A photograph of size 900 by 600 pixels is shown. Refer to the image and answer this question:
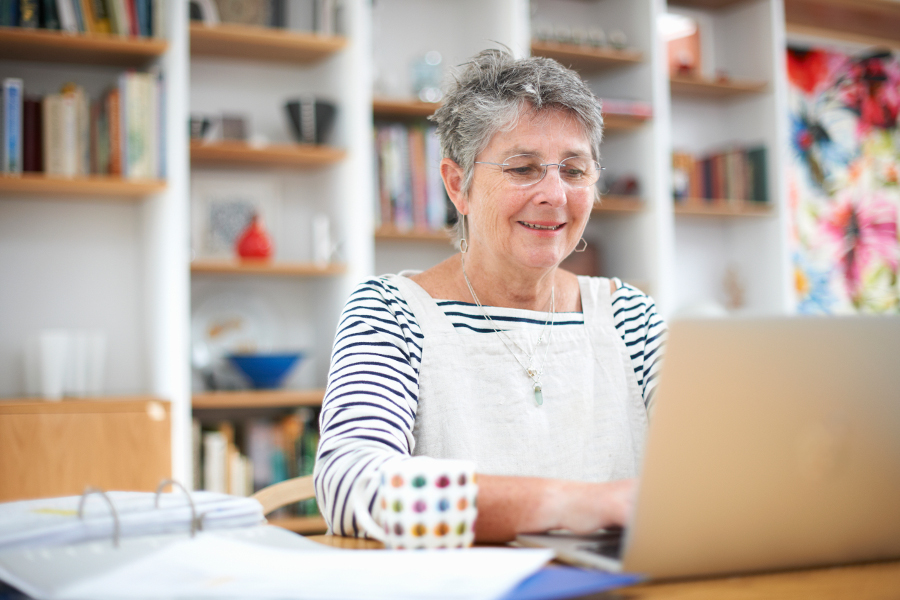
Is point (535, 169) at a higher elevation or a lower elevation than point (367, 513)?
higher

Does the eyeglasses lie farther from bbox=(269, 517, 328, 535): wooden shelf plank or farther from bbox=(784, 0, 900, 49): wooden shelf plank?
bbox=(784, 0, 900, 49): wooden shelf plank

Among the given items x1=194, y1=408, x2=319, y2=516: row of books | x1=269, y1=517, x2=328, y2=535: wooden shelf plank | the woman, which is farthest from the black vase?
the woman

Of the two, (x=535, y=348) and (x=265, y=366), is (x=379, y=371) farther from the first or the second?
(x=265, y=366)

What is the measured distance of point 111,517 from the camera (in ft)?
2.72

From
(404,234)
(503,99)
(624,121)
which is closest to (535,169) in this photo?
(503,99)

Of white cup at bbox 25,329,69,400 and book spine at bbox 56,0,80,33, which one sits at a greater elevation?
book spine at bbox 56,0,80,33

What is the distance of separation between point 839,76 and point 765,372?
401 cm

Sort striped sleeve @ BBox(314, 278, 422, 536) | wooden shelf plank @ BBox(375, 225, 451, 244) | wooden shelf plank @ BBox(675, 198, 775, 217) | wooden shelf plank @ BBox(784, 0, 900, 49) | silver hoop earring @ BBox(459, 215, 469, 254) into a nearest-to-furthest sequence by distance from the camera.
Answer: striped sleeve @ BBox(314, 278, 422, 536), silver hoop earring @ BBox(459, 215, 469, 254), wooden shelf plank @ BBox(375, 225, 451, 244), wooden shelf plank @ BBox(675, 198, 775, 217), wooden shelf plank @ BBox(784, 0, 900, 49)

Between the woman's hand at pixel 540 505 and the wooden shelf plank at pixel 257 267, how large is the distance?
6.71ft

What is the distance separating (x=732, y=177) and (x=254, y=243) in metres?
2.13

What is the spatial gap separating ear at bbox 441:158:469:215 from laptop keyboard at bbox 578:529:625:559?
0.80 metres

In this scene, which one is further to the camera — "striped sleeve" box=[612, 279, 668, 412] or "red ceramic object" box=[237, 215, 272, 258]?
"red ceramic object" box=[237, 215, 272, 258]

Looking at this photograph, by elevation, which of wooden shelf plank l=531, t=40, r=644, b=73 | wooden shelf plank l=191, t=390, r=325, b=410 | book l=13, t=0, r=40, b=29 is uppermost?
wooden shelf plank l=531, t=40, r=644, b=73

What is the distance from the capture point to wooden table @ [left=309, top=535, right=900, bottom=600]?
0.69 meters
